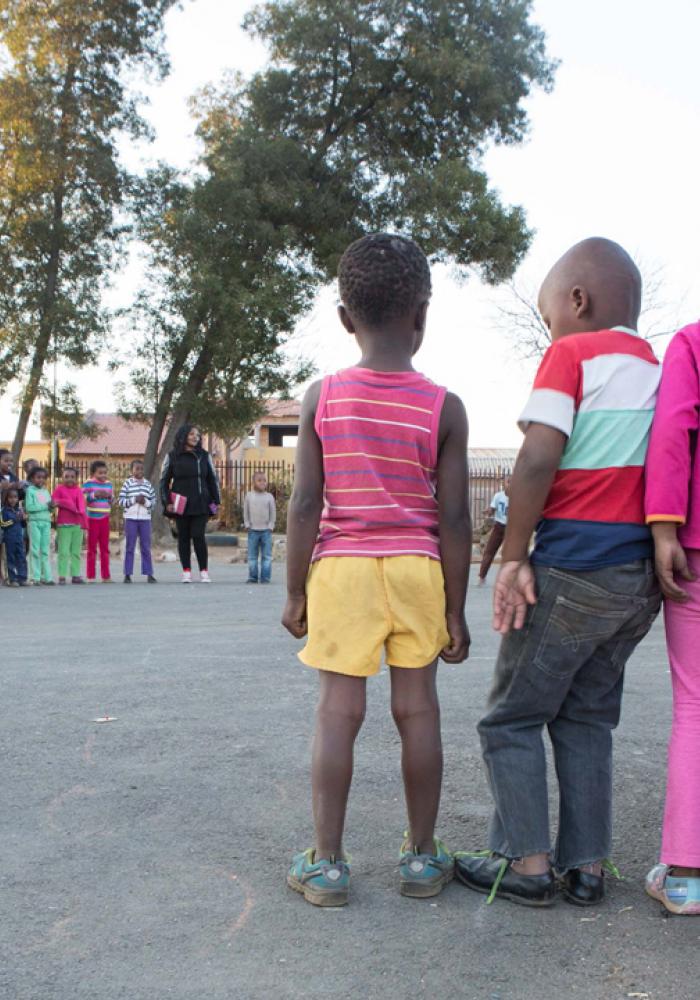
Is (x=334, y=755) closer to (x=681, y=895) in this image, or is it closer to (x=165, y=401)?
(x=681, y=895)

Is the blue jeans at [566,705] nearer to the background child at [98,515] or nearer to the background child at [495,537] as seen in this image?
the background child at [495,537]

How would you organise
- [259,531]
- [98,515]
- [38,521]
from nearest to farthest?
[38,521] < [259,531] < [98,515]

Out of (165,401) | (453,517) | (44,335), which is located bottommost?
(453,517)

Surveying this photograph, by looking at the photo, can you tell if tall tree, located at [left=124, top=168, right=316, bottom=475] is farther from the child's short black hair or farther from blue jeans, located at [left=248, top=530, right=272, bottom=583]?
the child's short black hair

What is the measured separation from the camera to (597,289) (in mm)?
Answer: 2969

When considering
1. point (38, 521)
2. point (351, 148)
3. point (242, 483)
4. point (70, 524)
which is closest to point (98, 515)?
point (70, 524)

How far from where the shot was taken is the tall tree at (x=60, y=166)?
24.8m

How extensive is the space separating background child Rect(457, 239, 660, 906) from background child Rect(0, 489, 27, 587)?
12.2 meters

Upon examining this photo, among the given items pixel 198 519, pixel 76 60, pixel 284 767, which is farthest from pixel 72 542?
pixel 76 60

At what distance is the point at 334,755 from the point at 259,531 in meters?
12.4

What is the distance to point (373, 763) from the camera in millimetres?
4254

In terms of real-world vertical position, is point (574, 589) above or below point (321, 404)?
below

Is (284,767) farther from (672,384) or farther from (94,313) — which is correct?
(94,313)

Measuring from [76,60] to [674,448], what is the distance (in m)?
25.6
